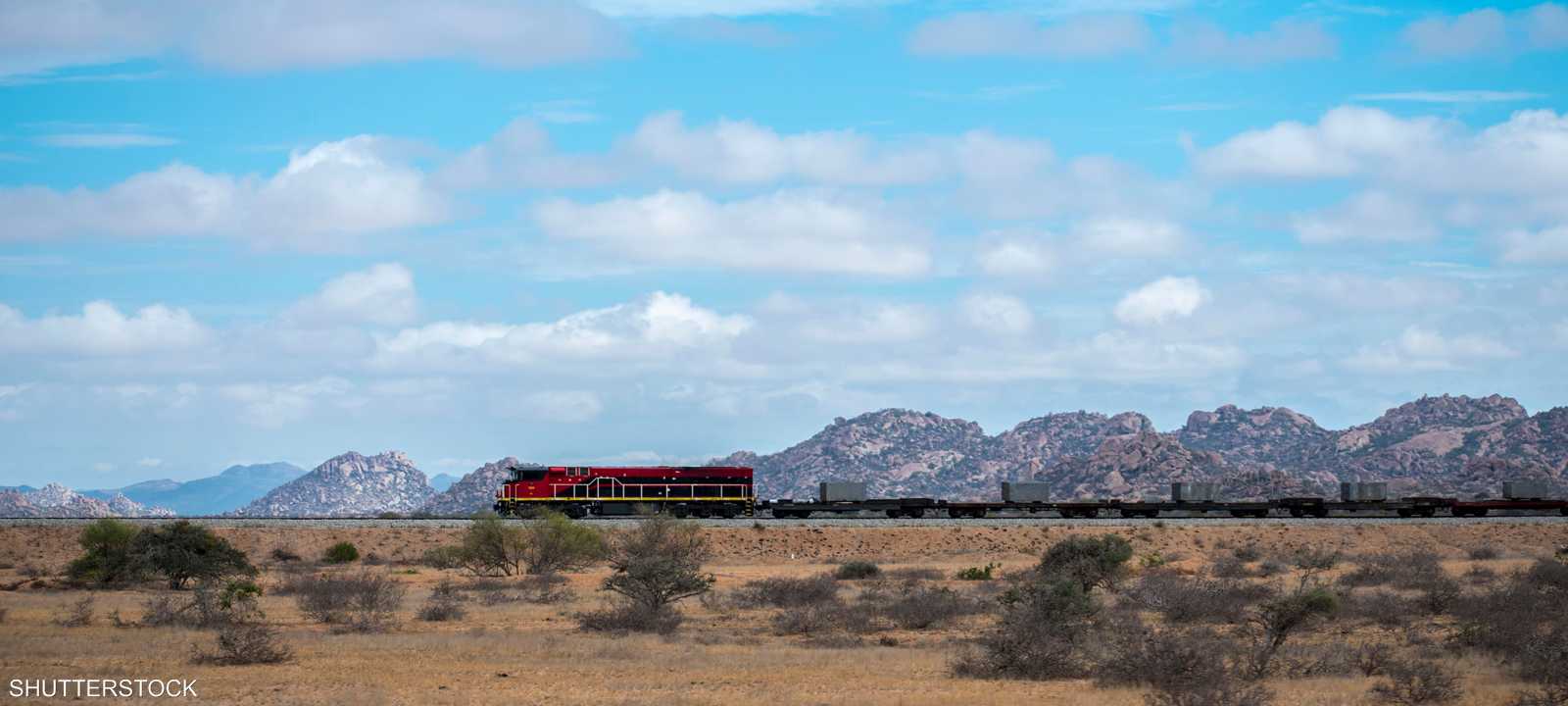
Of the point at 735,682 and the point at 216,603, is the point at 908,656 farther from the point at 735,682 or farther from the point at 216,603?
the point at 216,603

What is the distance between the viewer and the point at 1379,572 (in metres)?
48.5

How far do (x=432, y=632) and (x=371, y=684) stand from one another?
9.01 metres

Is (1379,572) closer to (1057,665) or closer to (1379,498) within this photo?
(1057,665)

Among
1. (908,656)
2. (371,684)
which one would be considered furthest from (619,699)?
(908,656)

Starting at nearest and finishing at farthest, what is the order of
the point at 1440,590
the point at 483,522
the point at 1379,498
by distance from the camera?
the point at 1440,590, the point at 483,522, the point at 1379,498

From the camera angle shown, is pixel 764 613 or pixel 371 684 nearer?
pixel 371 684

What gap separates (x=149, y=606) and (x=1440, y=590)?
31833mm

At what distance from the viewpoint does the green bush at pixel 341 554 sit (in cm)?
6144

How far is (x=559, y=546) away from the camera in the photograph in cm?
5797

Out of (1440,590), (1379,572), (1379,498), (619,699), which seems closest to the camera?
(619,699)

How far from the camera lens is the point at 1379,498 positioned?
103 m

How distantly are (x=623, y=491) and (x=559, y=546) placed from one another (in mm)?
23469

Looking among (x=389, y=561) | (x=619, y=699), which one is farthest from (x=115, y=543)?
(x=619, y=699)

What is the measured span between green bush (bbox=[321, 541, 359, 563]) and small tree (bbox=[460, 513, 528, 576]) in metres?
6.75
